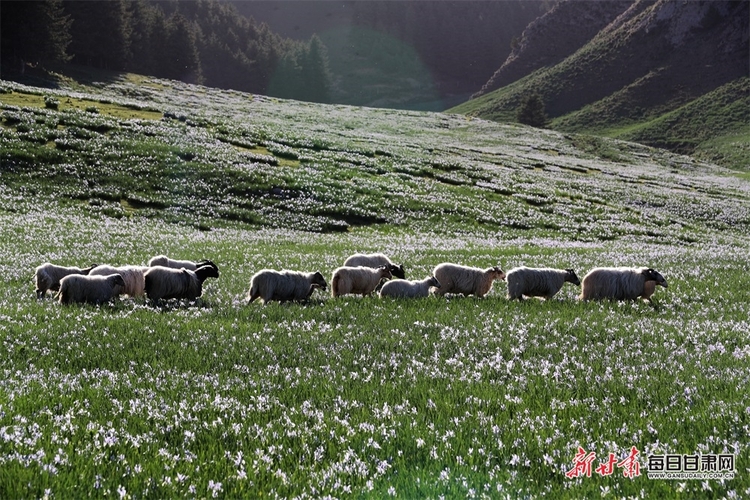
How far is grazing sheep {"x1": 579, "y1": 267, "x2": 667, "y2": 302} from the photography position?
47.2 feet

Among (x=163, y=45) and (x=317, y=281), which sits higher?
(x=163, y=45)

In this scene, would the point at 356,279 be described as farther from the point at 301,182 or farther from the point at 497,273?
the point at 301,182

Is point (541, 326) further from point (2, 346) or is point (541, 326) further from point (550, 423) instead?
point (2, 346)

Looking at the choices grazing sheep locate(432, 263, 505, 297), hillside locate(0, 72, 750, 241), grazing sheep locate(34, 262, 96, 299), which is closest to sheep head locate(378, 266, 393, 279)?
grazing sheep locate(432, 263, 505, 297)

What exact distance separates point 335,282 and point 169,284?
398 cm

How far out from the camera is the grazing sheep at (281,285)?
13.1 metres

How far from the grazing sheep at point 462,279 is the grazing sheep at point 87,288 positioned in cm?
786

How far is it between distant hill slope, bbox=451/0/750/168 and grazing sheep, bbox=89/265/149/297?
12276 centimetres

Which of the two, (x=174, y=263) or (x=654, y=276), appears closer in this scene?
(x=654, y=276)

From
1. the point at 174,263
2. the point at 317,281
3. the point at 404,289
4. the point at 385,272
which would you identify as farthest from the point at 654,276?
the point at 174,263

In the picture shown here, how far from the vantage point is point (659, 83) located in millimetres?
152250

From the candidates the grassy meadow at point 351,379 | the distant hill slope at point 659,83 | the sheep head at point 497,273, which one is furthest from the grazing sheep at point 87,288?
the distant hill slope at point 659,83

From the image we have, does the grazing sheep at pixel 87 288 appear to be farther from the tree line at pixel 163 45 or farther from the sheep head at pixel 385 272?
the tree line at pixel 163 45

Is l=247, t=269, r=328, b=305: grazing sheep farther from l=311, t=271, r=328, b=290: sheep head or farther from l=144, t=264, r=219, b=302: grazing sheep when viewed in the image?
l=144, t=264, r=219, b=302: grazing sheep
